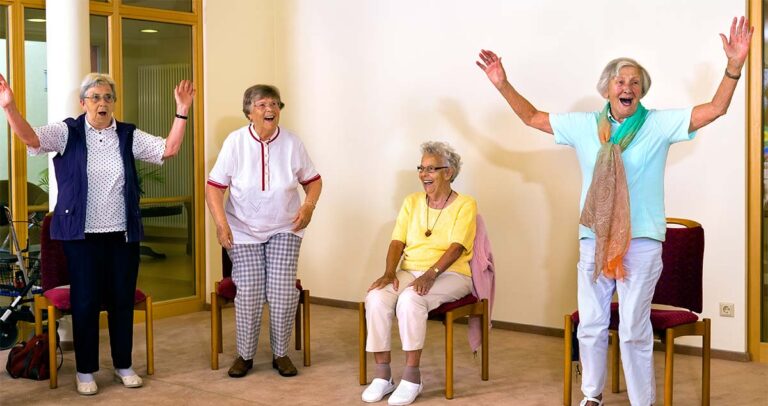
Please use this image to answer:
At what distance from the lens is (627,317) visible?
375 cm

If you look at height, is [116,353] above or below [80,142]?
below

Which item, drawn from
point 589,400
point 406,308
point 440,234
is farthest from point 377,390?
point 589,400

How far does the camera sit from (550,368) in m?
4.85

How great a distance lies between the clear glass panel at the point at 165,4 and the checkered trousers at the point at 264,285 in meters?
2.14

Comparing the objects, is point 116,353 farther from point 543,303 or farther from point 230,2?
point 230,2

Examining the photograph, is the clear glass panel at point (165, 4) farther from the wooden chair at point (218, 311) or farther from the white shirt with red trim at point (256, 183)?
Answer: the wooden chair at point (218, 311)

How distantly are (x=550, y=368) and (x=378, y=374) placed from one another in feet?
3.23

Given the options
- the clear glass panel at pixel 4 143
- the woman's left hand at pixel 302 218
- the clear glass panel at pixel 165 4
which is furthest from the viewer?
the clear glass panel at pixel 165 4

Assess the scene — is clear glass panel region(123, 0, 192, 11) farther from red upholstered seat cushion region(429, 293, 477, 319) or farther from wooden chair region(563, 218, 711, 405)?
wooden chair region(563, 218, 711, 405)

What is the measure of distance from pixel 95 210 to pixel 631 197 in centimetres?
233

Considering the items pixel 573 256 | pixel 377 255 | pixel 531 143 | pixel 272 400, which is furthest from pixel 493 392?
pixel 377 255

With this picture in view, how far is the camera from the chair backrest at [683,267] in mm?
4117

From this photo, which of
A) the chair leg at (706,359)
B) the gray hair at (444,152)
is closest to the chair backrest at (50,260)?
the gray hair at (444,152)

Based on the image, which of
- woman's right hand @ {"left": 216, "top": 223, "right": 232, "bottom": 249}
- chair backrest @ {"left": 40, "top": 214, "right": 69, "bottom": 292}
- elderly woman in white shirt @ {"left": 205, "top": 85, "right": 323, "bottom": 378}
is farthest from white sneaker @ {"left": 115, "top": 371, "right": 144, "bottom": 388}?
woman's right hand @ {"left": 216, "top": 223, "right": 232, "bottom": 249}
